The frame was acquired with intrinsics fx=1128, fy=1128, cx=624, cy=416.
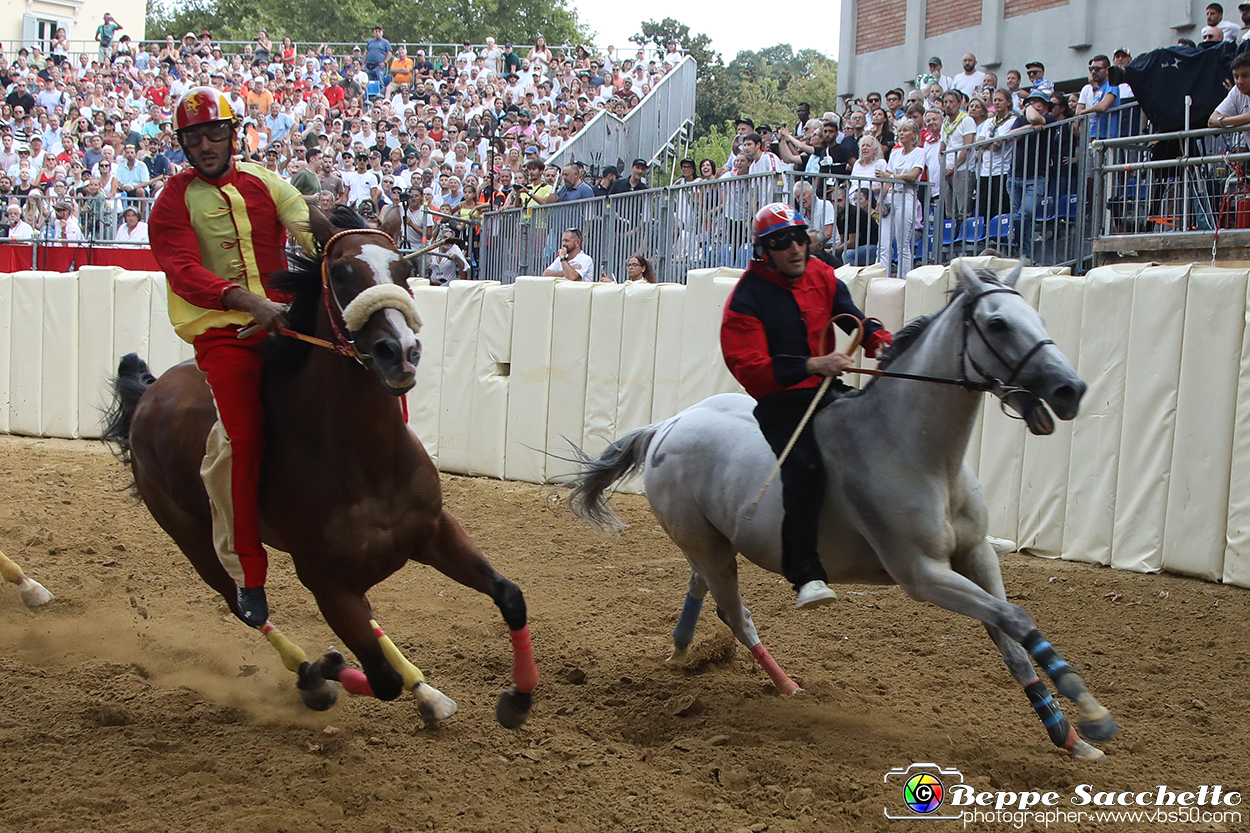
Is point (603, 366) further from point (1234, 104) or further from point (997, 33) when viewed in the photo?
point (997, 33)

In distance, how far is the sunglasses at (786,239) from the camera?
503 cm

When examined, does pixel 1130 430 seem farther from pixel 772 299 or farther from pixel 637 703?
A: pixel 637 703

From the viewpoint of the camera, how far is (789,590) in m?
7.42

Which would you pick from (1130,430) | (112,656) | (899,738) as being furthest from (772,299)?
(112,656)

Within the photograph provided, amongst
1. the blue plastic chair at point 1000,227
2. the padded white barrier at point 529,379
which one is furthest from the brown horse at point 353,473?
the blue plastic chair at point 1000,227

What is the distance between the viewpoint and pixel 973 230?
10.2 metres

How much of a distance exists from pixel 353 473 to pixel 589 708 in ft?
5.65

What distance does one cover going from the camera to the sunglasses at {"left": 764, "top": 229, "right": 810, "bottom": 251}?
5031 mm

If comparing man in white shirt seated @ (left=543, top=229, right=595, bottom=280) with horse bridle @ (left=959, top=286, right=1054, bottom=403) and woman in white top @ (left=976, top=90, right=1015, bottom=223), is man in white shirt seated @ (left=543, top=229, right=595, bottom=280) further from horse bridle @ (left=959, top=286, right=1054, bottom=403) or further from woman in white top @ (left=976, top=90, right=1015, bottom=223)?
horse bridle @ (left=959, top=286, right=1054, bottom=403)

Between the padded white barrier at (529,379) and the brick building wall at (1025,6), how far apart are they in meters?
12.1

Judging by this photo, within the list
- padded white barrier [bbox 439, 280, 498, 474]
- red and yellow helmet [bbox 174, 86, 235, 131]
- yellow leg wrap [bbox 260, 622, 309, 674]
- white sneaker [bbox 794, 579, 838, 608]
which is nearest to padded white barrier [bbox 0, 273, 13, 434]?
padded white barrier [bbox 439, 280, 498, 474]

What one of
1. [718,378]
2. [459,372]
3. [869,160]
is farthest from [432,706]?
[869,160]

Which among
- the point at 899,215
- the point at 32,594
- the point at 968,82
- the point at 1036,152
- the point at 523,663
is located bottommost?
the point at 32,594

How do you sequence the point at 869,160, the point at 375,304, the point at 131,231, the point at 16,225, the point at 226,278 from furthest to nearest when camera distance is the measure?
1. the point at 16,225
2. the point at 131,231
3. the point at 869,160
4. the point at 226,278
5. the point at 375,304
